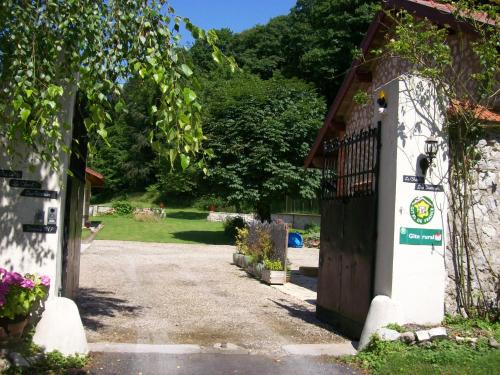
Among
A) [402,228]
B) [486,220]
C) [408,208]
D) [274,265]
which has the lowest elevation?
[274,265]

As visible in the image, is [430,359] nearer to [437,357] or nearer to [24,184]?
[437,357]

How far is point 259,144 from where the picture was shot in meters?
27.9

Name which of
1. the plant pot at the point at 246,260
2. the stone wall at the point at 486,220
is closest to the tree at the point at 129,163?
the plant pot at the point at 246,260

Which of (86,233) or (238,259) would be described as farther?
(86,233)

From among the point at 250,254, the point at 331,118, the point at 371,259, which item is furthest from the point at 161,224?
the point at 371,259

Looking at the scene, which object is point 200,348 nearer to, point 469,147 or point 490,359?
point 490,359

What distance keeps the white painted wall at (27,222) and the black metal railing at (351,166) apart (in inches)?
159

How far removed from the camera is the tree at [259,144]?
90.1 ft

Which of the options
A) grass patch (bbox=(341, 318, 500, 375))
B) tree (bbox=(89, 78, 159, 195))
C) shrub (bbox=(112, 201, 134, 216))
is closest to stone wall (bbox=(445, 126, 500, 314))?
grass patch (bbox=(341, 318, 500, 375))

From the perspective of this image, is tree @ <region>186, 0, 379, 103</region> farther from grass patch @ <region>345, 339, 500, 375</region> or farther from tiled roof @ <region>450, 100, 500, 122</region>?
grass patch @ <region>345, 339, 500, 375</region>

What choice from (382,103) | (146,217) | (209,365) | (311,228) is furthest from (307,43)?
(209,365)

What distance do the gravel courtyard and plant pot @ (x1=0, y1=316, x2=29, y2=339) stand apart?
1198 millimetres

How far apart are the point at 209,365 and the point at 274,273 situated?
25.2ft

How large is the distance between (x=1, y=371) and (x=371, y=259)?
15.0ft
